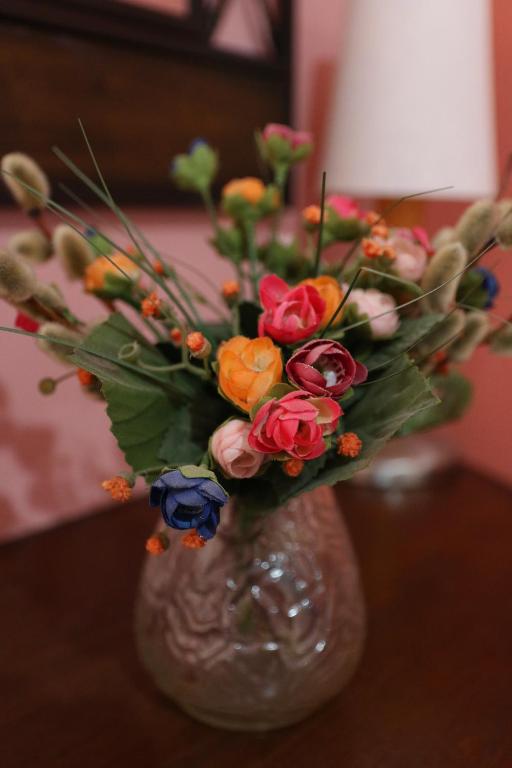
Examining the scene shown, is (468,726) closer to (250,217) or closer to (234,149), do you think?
(250,217)

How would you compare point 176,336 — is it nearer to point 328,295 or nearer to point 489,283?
point 328,295

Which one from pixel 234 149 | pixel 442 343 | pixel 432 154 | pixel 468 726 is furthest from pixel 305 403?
pixel 234 149

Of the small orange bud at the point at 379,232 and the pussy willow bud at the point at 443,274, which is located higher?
the small orange bud at the point at 379,232

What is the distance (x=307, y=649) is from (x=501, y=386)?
0.63 meters

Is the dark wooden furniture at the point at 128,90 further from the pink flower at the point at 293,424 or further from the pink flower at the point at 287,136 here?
the pink flower at the point at 293,424

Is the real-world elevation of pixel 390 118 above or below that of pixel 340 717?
above

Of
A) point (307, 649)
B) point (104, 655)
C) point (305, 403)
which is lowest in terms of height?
point (104, 655)

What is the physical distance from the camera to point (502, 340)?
485 mm

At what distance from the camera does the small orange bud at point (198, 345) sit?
35cm

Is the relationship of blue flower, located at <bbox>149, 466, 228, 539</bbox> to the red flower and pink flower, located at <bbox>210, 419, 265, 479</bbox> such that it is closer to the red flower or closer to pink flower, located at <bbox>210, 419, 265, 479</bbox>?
pink flower, located at <bbox>210, 419, 265, 479</bbox>

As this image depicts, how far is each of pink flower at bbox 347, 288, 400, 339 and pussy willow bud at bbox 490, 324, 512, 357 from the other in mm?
136

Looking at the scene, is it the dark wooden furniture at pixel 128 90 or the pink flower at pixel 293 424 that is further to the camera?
the dark wooden furniture at pixel 128 90

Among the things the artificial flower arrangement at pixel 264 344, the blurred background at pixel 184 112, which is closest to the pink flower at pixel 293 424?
the artificial flower arrangement at pixel 264 344

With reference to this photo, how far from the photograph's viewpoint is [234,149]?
86 cm
